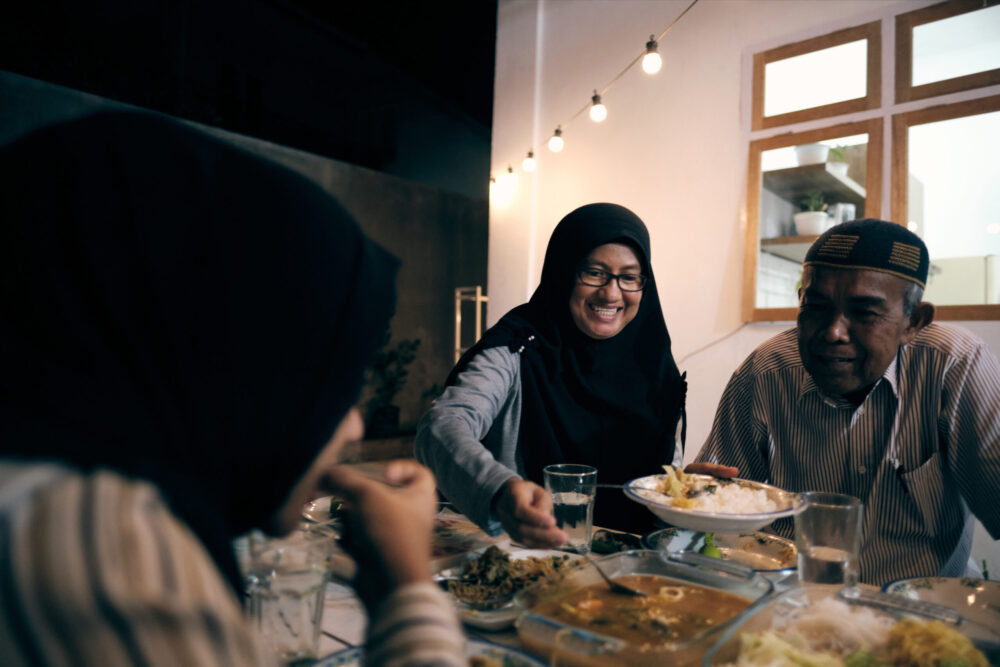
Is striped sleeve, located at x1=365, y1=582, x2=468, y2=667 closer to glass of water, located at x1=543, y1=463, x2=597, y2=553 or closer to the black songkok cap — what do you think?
glass of water, located at x1=543, y1=463, x2=597, y2=553

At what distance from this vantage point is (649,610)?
93 centimetres

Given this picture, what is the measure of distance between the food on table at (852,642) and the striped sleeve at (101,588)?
0.66 meters

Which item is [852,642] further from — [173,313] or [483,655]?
[173,313]

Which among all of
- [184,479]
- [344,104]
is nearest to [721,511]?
[184,479]

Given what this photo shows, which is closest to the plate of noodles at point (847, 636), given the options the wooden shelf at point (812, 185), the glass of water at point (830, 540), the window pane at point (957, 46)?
the glass of water at point (830, 540)

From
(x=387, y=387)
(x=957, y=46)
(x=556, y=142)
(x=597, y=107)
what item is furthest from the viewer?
(x=387, y=387)

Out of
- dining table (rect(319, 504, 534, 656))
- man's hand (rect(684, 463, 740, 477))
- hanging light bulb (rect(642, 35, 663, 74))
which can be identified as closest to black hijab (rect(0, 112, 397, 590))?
dining table (rect(319, 504, 534, 656))

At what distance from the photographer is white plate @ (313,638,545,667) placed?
0.76m

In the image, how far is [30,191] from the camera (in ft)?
2.00

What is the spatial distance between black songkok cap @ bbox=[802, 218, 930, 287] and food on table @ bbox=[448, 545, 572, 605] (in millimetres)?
1136

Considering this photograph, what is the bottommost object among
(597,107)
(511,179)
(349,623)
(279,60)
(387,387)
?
(387,387)

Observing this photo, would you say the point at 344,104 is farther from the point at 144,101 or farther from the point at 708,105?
the point at 708,105

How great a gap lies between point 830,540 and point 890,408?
0.94 meters

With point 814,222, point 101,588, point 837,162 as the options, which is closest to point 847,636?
point 101,588
